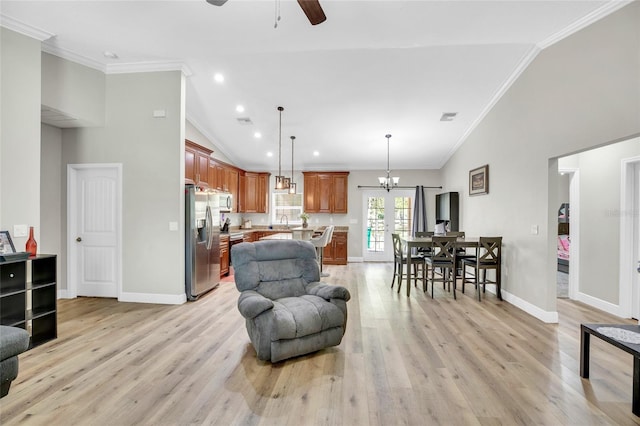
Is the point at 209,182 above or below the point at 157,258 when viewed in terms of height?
above

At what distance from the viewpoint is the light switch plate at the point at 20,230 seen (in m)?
3.13

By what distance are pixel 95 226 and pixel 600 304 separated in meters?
7.36

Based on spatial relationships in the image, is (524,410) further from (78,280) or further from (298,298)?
(78,280)

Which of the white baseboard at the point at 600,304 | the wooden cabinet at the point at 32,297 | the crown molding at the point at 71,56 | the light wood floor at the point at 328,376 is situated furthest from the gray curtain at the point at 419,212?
the wooden cabinet at the point at 32,297

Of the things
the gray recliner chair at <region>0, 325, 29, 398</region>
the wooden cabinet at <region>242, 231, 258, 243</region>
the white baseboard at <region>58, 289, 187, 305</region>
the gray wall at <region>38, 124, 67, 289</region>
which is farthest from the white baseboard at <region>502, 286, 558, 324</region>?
the gray wall at <region>38, 124, 67, 289</region>

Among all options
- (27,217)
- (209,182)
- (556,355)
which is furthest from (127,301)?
(556,355)

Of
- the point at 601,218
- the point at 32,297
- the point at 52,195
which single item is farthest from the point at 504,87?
the point at 52,195

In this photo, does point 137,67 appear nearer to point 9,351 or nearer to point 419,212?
point 9,351

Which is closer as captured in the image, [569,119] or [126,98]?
[569,119]

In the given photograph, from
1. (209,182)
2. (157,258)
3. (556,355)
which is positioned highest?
(209,182)

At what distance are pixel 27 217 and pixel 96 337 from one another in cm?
151

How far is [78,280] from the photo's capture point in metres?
4.48

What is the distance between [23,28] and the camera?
125 inches

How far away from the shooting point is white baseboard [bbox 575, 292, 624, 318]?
155 inches
